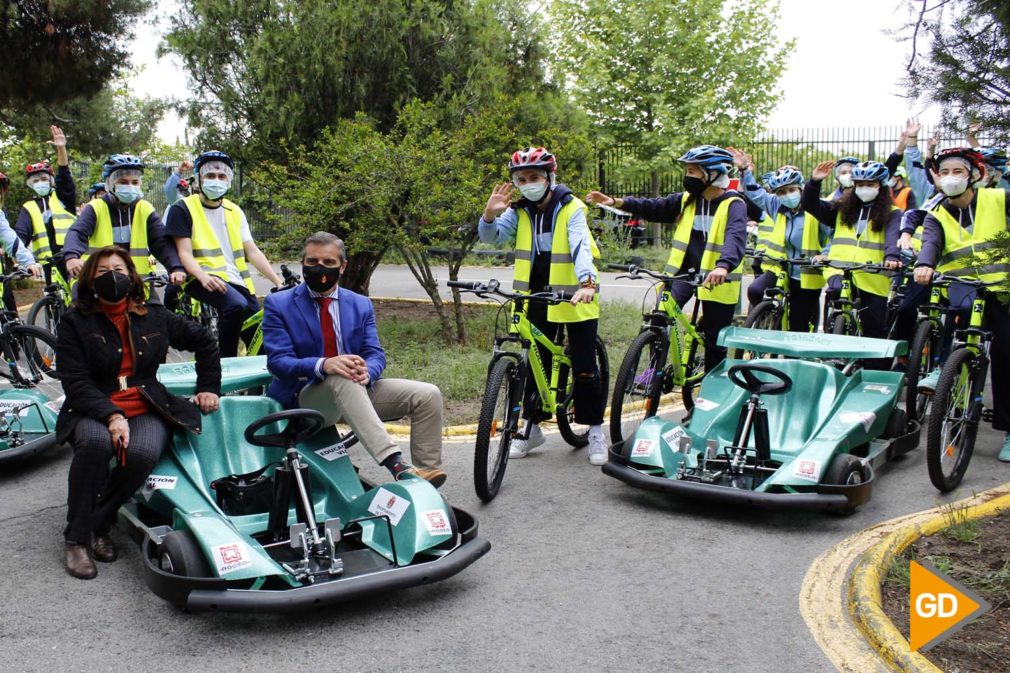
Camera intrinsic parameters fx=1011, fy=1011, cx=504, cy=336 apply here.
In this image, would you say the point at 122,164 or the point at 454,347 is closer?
the point at 122,164

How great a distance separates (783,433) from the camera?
633 centimetres

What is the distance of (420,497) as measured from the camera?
4.76 meters

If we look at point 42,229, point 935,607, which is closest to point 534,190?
point 935,607

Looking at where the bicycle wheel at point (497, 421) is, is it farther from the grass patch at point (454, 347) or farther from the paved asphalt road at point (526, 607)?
the grass patch at point (454, 347)

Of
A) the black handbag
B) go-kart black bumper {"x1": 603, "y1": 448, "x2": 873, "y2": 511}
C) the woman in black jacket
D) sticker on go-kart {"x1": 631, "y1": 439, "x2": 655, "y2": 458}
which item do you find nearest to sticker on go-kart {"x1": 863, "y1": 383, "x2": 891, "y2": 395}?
go-kart black bumper {"x1": 603, "y1": 448, "x2": 873, "y2": 511}

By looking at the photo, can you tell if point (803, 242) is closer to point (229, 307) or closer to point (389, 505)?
point (229, 307)

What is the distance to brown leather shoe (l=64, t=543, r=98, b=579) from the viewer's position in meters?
4.90

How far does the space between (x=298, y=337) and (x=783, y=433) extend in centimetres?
304

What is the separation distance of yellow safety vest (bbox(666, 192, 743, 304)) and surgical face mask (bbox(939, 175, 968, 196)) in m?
1.41

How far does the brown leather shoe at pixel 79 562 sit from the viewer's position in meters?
4.90

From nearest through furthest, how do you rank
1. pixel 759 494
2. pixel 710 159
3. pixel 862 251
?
1. pixel 759 494
2. pixel 710 159
3. pixel 862 251

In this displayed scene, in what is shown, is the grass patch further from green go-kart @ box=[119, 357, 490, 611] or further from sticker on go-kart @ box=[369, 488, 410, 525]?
sticker on go-kart @ box=[369, 488, 410, 525]

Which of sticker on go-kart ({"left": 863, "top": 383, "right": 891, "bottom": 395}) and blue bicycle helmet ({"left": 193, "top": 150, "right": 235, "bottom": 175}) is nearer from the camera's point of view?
sticker on go-kart ({"left": 863, "top": 383, "right": 891, "bottom": 395})

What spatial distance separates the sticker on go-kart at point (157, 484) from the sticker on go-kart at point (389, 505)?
38.8 inches
